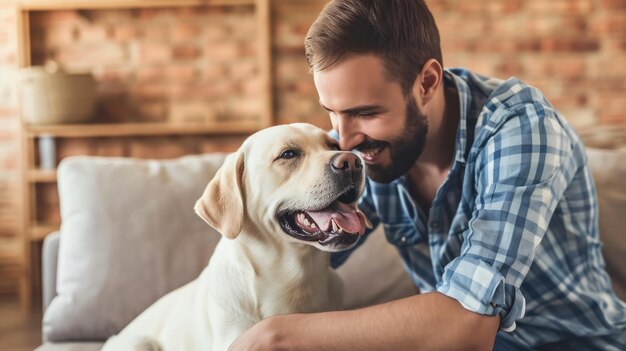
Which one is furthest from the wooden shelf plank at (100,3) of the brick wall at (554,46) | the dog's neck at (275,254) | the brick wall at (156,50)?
the dog's neck at (275,254)

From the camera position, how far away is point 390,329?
1.15m

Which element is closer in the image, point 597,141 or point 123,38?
point 597,141

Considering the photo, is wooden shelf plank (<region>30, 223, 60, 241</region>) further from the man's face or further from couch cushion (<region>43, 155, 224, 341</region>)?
the man's face

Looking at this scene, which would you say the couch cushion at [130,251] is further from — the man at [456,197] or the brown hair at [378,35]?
the brown hair at [378,35]

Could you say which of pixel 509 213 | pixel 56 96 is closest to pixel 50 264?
pixel 509 213

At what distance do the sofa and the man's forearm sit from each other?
0.66 meters

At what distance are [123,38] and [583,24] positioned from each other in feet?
8.82

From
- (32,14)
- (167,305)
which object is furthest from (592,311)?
(32,14)

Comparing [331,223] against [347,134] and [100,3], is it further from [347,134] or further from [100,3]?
[100,3]

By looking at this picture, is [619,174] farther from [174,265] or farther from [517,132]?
[174,265]

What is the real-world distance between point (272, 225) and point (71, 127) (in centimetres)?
268

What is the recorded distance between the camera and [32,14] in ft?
12.8

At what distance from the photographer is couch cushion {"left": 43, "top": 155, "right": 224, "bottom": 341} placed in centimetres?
179

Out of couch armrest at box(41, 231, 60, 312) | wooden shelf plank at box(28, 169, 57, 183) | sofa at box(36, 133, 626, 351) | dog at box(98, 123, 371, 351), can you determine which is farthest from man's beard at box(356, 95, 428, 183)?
wooden shelf plank at box(28, 169, 57, 183)
